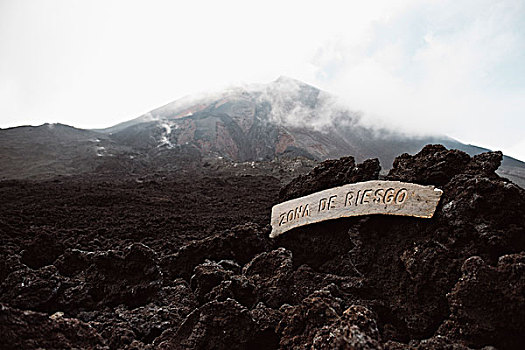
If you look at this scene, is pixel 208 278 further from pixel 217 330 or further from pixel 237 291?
pixel 217 330

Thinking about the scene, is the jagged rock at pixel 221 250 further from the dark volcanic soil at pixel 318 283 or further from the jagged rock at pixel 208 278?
Answer: the jagged rock at pixel 208 278

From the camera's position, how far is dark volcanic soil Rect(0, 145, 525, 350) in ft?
7.54

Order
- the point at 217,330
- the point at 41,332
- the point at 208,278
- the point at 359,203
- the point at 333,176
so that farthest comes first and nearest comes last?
the point at 333,176 → the point at 359,203 → the point at 208,278 → the point at 217,330 → the point at 41,332

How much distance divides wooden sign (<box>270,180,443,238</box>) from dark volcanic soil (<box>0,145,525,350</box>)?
0.42 ft

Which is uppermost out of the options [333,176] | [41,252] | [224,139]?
[224,139]

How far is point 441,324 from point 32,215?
8.74 m

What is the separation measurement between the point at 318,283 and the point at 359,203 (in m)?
1.14

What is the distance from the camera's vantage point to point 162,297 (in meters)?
3.77

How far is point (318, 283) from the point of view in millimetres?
3740

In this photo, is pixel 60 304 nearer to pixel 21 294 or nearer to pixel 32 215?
pixel 21 294

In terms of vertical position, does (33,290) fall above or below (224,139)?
below

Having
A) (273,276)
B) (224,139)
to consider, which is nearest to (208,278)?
(273,276)

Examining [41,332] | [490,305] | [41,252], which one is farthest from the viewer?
[41,252]

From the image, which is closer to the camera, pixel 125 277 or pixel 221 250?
pixel 125 277
